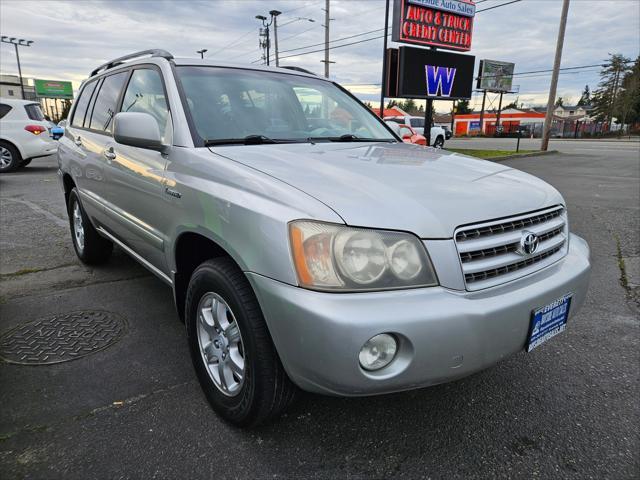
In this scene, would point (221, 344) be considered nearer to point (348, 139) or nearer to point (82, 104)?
point (348, 139)

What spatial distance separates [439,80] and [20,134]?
1171 cm

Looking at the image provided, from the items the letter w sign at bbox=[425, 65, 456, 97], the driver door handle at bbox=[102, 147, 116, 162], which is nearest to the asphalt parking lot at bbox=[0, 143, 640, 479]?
the driver door handle at bbox=[102, 147, 116, 162]

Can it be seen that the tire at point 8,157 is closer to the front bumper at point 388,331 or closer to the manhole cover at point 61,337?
the manhole cover at point 61,337

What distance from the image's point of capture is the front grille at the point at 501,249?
1.79 metres

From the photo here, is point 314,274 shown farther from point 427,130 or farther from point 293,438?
point 427,130

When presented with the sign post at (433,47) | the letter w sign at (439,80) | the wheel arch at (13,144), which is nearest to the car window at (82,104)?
the wheel arch at (13,144)

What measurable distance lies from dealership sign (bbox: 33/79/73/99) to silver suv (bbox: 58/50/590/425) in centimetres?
8425

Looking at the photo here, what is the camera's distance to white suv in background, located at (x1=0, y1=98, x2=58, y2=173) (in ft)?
37.3

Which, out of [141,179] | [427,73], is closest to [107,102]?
[141,179]

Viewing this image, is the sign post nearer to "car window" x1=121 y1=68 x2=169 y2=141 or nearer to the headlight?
"car window" x1=121 y1=68 x2=169 y2=141

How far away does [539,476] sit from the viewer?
190cm

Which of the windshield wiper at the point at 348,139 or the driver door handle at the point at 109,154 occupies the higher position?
the windshield wiper at the point at 348,139

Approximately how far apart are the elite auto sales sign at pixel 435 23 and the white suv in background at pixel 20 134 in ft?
32.5

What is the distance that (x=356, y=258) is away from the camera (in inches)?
66.0
